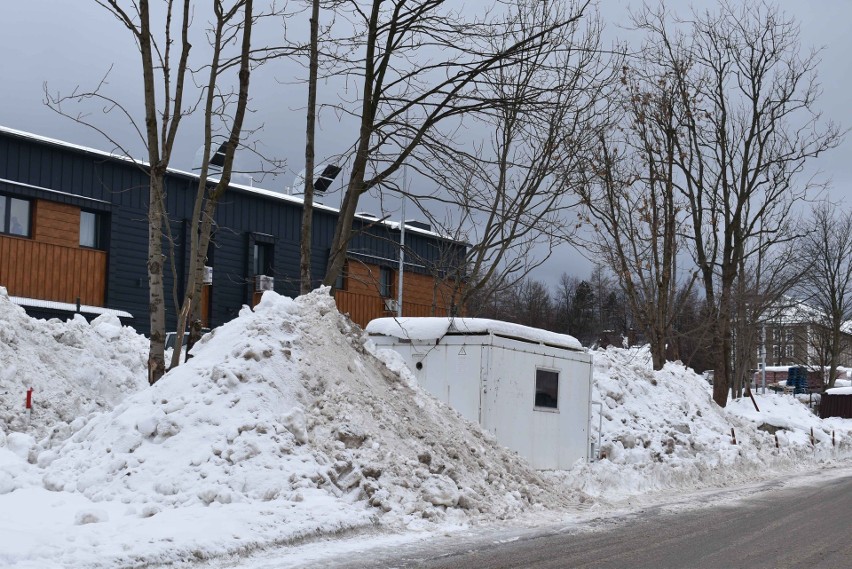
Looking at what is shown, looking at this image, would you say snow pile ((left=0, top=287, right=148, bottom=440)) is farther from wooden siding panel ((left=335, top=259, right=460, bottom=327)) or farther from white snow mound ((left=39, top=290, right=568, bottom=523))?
wooden siding panel ((left=335, top=259, right=460, bottom=327))

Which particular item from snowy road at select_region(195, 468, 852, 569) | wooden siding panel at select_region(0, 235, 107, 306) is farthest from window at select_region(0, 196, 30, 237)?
snowy road at select_region(195, 468, 852, 569)

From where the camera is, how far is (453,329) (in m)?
Answer: 14.7

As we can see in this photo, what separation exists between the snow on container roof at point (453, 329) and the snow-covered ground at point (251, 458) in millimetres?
1383

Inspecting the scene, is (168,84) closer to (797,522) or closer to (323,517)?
(323,517)

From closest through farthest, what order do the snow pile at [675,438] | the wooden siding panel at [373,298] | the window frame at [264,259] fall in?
1. the snow pile at [675,438]
2. the window frame at [264,259]
3. the wooden siding panel at [373,298]

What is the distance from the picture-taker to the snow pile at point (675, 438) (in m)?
16.3

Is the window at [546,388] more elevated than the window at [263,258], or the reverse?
the window at [263,258]

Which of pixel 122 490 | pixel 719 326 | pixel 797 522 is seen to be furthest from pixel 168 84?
pixel 719 326

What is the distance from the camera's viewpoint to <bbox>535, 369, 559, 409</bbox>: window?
50.3ft

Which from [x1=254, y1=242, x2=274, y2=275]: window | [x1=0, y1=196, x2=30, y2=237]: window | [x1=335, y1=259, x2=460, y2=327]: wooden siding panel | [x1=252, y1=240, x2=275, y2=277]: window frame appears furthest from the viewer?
[x1=335, y1=259, x2=460, y2=327]: wooden siding panel

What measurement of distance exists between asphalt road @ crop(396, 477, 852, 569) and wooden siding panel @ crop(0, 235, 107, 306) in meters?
17.4

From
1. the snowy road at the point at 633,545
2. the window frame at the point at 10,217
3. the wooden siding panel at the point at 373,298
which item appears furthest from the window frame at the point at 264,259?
the snowy road at the point at 633,545

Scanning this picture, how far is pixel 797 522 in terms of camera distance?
11.6m

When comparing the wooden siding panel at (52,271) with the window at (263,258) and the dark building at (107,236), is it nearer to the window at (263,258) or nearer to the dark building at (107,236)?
the dark building at (107,236)
